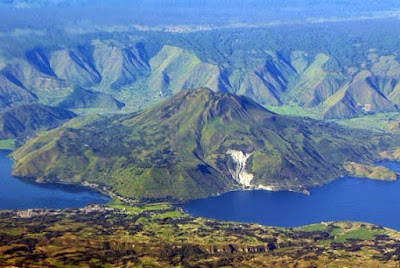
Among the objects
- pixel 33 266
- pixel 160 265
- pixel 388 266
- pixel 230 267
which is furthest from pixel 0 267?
pixel 388 266

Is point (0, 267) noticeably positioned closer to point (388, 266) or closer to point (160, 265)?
point (160, 265)

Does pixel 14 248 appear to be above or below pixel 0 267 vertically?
above

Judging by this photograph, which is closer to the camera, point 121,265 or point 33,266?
point 33,266

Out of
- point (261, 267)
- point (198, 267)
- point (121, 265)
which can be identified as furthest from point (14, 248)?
point (261, 267)

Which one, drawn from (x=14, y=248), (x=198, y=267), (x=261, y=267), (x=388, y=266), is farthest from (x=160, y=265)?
(x=388, y=266)

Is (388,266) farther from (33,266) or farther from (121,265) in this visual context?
(33,266)

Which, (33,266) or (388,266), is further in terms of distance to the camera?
(388,266)

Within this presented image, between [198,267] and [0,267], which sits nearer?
[0,267]

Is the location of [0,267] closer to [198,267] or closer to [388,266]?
[198,267]
